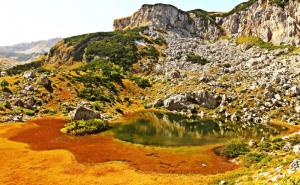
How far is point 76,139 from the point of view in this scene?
236 ft

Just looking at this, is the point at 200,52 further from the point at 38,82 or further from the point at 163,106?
the point at 38,82

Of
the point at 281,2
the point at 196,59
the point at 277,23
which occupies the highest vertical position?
the point at 281,2

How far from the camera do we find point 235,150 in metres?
61.6

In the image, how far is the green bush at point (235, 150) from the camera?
60.3 m

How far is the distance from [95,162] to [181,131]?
34.2 metres

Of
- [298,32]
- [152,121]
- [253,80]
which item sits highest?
[298,32]

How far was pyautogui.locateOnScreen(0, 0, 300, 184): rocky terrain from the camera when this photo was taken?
100 meters

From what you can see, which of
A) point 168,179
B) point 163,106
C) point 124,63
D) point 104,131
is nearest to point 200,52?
point 124,63

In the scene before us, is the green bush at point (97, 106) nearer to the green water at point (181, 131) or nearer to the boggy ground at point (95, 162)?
the green water at point (181, 131)

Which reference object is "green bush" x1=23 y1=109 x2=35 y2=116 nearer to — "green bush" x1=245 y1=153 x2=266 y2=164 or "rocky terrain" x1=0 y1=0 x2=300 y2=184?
"rocky terrain" x1=0 y1=0 x2=300 y2=184

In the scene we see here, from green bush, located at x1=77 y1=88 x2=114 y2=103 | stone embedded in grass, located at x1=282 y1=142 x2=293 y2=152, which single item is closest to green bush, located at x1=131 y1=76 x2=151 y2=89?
green bush, located at x1=77 y1=88 x2=114 y2=103

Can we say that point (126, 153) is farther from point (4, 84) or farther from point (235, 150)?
point (4, 84)

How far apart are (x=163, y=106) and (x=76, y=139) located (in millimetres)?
53614

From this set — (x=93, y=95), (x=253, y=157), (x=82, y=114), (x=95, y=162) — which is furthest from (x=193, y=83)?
(x=95, y=162)
